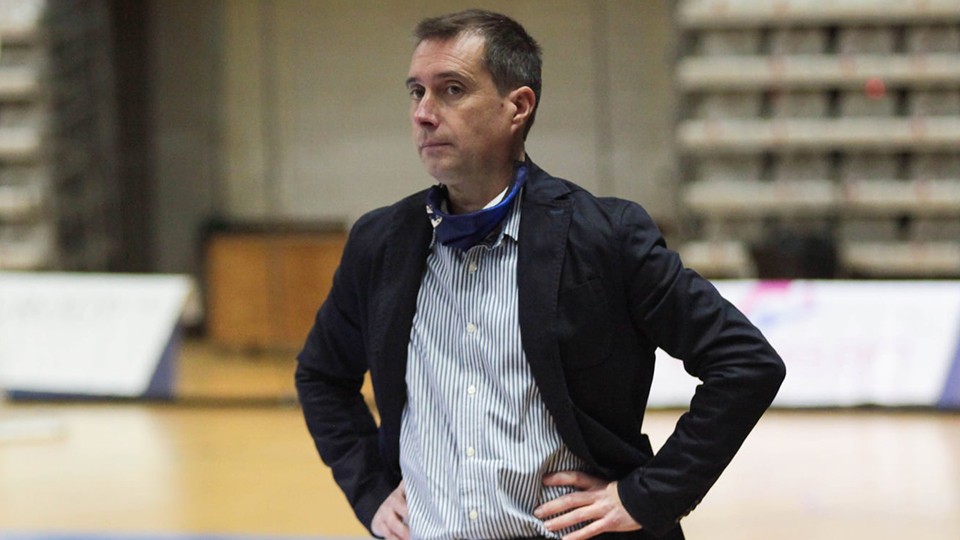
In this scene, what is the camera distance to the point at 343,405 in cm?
214

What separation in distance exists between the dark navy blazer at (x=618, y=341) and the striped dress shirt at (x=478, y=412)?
3 centimetres

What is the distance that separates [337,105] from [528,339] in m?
5.24

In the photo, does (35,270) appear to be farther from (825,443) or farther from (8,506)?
(825,443)

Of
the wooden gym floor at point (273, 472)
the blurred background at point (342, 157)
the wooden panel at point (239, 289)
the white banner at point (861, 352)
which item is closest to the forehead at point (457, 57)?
the wooden gym floor at point (273, 472)

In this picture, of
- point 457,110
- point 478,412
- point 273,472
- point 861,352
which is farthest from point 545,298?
point 861,352

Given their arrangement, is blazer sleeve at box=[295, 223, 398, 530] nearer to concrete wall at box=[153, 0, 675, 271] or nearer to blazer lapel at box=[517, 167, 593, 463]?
blazer lapel at box=[517, 167, 593, 463]

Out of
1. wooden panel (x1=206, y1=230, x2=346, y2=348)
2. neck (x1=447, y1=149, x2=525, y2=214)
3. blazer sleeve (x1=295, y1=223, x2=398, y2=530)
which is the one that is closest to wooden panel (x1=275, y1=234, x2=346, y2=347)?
wooden panel (x1=206, y1=230, x2=346, y2=348)

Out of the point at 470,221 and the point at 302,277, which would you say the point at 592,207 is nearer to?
the point at 470,221

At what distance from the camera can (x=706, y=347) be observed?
1.84 m

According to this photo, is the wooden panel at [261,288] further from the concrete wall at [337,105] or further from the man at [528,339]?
the man at [528,339]

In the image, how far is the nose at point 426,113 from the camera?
6.09 feet

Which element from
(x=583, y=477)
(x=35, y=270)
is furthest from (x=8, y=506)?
(x=583, y=477)

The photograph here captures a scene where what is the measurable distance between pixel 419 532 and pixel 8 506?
353 cm

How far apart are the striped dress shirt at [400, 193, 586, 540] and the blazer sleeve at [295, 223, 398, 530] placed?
6.4 inches
